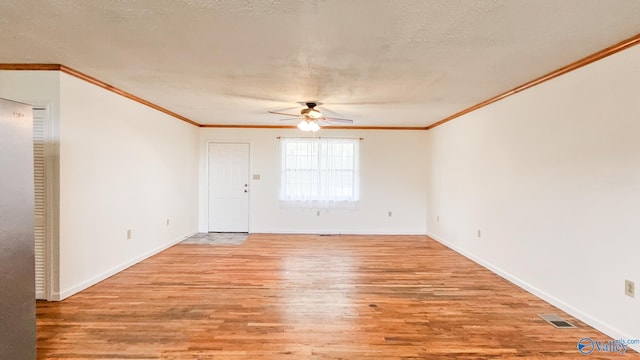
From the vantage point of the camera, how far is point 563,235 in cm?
290

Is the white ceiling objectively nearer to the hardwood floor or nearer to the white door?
the hardwood floor

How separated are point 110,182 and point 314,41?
300cm

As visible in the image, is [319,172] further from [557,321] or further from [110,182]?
[557,321]

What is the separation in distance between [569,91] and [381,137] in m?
3.85

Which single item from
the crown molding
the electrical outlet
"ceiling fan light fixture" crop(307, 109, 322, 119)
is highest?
the crown molding

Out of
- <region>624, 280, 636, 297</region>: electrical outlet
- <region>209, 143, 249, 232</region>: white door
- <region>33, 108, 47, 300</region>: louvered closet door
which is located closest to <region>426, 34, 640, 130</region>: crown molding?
<region>624, 280, 636, 297</region>: electrical outlet

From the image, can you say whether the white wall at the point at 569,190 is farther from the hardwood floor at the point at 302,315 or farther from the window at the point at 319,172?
the window at the point at 319,172

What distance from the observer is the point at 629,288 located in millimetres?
2289

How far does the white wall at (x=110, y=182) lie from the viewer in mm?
3086

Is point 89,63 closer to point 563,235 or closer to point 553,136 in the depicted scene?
point 553,136

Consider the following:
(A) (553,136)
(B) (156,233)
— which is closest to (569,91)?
(A) (553,136)

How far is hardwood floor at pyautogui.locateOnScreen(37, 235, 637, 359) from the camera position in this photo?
223cm

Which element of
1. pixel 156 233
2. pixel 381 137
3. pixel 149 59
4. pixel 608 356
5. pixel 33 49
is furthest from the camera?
pixel 381 137

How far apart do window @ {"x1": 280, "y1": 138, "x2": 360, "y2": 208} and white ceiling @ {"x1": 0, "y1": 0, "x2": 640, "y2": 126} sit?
2800 mm
